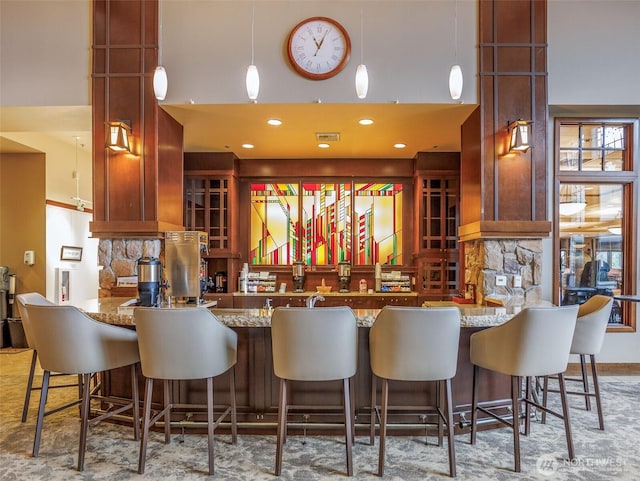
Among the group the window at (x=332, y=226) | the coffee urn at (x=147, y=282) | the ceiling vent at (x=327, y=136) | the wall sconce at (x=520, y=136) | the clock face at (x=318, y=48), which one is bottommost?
the coffee urn at (x=147, y=282)

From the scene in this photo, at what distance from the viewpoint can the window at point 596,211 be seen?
14.0 feet

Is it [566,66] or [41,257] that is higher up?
[566,66]

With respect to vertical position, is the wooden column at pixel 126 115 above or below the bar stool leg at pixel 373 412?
above

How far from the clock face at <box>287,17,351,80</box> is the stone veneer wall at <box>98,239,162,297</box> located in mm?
2166

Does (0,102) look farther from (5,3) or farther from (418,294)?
(418,294)

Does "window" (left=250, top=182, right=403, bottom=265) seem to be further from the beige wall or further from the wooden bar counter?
the beige wall

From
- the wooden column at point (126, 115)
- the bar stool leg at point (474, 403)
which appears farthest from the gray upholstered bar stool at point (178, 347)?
the bar stool leg at point (474, 403)

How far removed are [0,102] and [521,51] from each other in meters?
4.84

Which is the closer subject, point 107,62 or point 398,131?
point 107,62

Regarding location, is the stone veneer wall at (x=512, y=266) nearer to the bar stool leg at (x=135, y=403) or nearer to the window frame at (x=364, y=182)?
the window frame at (x=364, y=182)

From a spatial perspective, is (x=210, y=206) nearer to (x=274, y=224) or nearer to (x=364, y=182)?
(x=274, y=224)

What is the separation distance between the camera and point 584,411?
11.1 feet

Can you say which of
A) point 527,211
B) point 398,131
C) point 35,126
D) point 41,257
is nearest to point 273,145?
point 398,131

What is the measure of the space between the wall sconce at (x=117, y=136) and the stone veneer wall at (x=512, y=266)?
342 centimetres
